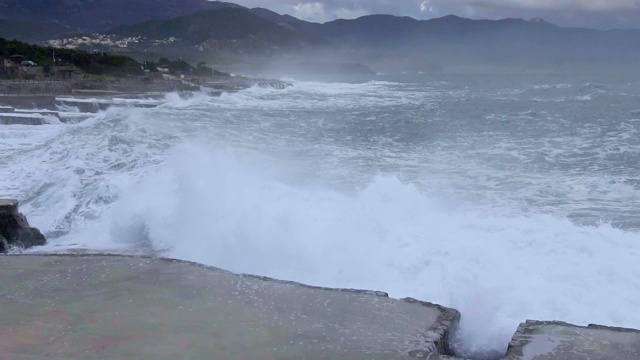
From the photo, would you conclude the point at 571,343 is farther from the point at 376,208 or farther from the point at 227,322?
the point at 376,208

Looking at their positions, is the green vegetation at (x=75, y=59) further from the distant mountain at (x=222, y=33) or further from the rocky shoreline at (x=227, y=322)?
the distant mountain at (x=222, y=33)

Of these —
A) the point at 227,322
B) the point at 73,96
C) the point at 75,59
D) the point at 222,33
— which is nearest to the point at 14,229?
the point at 227,322

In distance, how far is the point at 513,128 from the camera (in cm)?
2105

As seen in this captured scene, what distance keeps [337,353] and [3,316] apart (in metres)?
2.54

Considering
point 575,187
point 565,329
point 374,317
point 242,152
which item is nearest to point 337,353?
point 374,317

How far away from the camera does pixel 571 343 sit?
4523mm

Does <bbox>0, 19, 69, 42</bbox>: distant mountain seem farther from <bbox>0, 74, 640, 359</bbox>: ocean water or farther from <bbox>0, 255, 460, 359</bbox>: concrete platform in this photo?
<bbox>0, 255, 460, 359</bbox>: concrete platform

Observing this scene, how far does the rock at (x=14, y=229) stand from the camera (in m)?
8.44

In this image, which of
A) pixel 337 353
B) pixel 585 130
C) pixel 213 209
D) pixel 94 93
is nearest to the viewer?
pixel 337 353

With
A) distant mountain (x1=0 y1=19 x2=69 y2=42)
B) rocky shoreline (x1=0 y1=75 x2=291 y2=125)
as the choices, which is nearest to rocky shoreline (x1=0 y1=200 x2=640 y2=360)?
rocky shoreline (x1=0 y1=75 x2=291 y2=125)

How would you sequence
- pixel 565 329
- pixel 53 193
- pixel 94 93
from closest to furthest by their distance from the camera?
pixel 565 329 → pixel 53 193 → pixel 94 93

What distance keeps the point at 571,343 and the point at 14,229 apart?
7094mm

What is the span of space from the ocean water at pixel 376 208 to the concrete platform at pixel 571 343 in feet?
1.82

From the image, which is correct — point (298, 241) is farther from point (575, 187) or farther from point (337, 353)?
point (575, 187)
